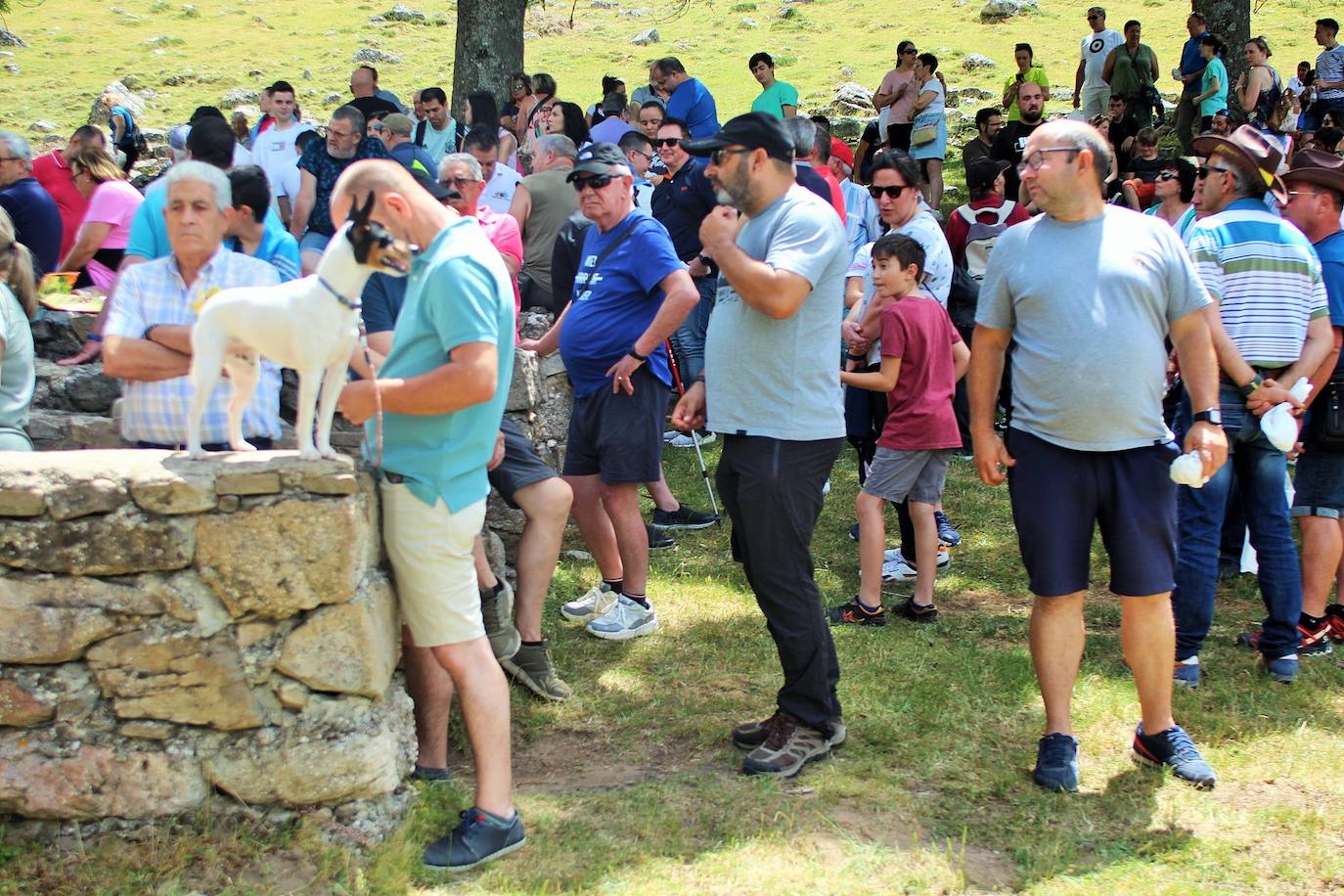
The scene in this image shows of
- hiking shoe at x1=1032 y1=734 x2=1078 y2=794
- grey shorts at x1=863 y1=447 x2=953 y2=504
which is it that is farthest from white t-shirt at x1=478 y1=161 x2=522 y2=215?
hiking shoe at x1=1032 y1=734 x2=1078 y2=794

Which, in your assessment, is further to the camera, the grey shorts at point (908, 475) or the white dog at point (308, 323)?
the grey shorts at point (908, 475)

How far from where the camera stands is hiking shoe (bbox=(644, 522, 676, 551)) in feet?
21.8

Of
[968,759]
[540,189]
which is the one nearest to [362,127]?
[540,189]

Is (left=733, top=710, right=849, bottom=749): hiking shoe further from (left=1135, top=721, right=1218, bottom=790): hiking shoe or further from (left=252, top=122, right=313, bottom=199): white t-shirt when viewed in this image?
(left=252, top=122, right=313, bottom=199): white t-shirt

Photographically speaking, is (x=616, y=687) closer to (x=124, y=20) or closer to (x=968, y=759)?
(x=968, y=759)

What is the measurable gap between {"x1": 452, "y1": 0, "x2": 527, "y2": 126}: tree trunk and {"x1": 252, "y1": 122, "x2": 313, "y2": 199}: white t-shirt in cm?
369

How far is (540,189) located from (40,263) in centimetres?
289

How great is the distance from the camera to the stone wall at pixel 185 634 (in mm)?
3297

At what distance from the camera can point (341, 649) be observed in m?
3.43

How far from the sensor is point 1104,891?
11.3 feet

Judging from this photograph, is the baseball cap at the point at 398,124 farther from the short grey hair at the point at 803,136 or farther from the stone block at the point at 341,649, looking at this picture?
the stone block at the point at 341,649

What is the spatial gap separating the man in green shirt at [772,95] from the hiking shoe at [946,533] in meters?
5.45

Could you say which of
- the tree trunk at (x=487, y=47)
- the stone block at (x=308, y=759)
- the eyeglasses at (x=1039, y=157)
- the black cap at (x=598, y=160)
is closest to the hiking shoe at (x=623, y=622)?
the black cap at (x=598, y=160)

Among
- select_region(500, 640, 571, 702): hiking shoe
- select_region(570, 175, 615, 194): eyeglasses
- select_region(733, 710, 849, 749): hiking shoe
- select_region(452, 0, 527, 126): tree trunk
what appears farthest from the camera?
select_region(452, 0, 527, 126): tree trunk
